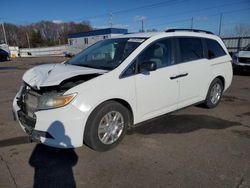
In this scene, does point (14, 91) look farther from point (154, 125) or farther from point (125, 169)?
point (125, 169)

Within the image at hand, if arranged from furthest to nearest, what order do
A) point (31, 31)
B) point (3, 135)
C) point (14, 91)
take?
point (31, 31), point (14, 91), point (3, 135)

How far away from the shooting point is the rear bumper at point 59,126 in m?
2.68

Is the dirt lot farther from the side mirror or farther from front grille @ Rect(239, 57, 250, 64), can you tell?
front grille @ Rect(239, 57, 250, 64)

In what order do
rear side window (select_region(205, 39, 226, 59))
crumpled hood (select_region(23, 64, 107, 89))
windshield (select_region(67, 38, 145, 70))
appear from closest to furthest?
crumpled hood (select_region(23, 64, 107, 89))
windshield (select_region(67, 38, 145, 70))
rear side window (select_region(205, 39, 226, 59))

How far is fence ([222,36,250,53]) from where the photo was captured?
18328mm

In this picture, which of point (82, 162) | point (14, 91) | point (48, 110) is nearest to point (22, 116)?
point (48, 110)

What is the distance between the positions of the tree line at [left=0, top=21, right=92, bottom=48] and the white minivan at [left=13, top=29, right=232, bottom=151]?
79269 mm

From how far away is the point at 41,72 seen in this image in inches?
134

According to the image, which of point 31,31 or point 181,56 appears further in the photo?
point 31,31

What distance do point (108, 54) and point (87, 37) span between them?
37.6 m

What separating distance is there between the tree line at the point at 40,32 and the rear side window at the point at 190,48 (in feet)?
260

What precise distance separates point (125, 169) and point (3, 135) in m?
2.45

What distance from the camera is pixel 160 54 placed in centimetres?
370

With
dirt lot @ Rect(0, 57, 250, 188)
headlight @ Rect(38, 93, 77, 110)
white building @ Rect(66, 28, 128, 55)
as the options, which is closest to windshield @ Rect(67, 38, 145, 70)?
headlight @ Rect(38, 93, 77, 110)
